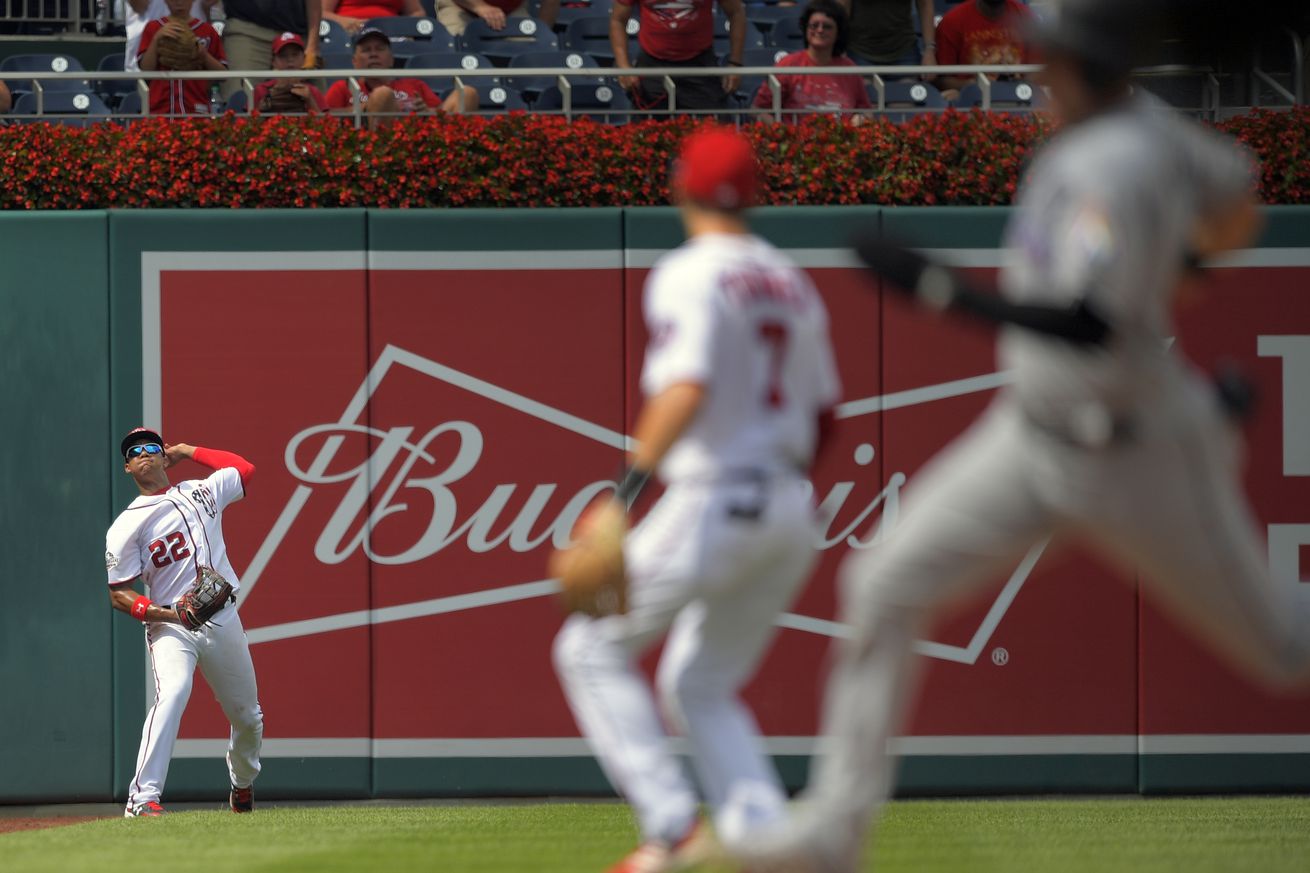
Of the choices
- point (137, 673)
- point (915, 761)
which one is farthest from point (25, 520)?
point (915, 761)

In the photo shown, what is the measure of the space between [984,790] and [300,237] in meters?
5.59

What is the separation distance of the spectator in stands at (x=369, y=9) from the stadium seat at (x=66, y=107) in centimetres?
209

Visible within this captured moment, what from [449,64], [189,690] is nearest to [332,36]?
[449,64]

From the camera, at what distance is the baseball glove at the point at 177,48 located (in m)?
11.1

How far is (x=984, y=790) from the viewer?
10516 mm

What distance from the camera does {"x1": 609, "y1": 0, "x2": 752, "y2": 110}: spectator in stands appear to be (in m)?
11.2

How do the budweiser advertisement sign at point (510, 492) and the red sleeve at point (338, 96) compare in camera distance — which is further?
the red sleeve at point (338, 96)

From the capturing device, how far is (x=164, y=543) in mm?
9453

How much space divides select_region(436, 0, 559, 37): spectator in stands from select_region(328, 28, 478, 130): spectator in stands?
1.14m

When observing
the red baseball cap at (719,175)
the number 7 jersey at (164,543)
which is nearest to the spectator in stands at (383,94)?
the number 7 jersey at (164,543)

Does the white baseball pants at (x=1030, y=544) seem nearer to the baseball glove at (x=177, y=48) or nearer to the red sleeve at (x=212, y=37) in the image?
the baseball glove at (x=177, y=48)

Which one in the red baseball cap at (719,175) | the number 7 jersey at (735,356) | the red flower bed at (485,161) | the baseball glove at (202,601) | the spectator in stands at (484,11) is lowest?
the baseball glove at (202,601)

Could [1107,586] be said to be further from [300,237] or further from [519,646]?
[300,237]

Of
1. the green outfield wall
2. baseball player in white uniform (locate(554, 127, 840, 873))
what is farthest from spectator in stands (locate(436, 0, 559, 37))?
baseball player in white uniform (locate(554, 127, 840, 873))
